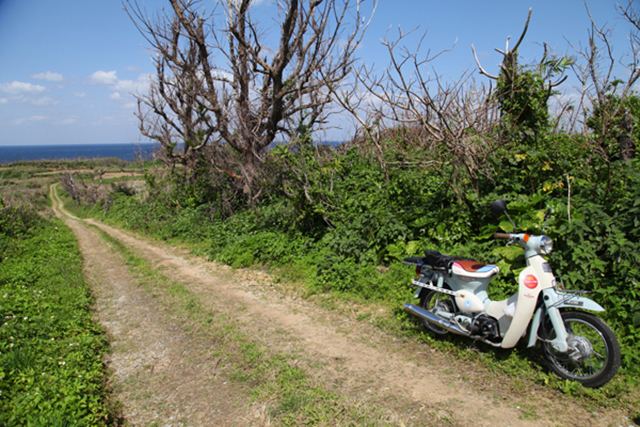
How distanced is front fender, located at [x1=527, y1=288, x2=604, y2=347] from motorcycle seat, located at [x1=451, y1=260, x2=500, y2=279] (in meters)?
0.54

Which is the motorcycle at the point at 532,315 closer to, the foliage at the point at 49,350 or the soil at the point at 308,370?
the soil at the point at 308,370

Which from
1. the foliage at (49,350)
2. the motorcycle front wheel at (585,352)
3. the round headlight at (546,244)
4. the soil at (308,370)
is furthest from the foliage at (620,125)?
the foliage at (49,350)

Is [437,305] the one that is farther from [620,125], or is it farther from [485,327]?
[620,125]

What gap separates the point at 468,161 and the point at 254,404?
14.9 ft

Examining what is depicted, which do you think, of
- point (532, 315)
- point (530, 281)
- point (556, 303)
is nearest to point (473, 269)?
point (530, 281)

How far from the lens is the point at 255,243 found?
8.56 m

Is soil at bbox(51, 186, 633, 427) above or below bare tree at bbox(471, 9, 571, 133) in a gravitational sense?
below

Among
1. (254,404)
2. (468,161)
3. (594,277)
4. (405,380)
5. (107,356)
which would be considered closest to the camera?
(254,404)

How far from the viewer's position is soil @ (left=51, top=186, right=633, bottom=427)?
3.14 metres

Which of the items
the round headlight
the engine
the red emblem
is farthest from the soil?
the round headlight

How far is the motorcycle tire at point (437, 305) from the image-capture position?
429 centimetres

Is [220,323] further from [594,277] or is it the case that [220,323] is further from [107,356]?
[594,277]

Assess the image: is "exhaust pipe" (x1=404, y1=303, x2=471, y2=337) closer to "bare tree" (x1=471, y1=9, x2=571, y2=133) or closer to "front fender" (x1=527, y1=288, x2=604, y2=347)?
"front fender" (x1=527, y1=288, x2=604, y2=347)

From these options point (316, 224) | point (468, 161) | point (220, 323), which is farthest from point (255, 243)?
point (468, 161)
